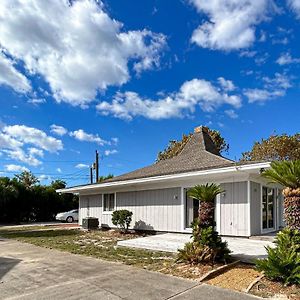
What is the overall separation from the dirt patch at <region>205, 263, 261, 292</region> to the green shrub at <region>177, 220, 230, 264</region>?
50cm

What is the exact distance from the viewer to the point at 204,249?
766cm

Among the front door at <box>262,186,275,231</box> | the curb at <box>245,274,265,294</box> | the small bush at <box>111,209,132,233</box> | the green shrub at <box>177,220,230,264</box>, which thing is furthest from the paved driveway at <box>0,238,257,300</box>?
the front door at <box>262,186,275,231</box>

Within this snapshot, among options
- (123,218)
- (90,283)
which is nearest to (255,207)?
(123,218)

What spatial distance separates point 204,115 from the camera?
26031mm

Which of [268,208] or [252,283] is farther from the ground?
[268,208]

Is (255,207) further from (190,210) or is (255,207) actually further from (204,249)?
(204,249)

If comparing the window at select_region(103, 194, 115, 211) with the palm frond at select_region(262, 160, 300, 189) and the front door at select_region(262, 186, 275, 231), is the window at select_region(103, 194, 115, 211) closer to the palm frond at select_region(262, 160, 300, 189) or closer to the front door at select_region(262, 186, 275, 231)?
the front door at select_region(262, 186, 275, 231)

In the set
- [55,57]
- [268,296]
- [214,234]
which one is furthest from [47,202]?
[268,296]

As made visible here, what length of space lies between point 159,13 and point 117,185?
865 cm

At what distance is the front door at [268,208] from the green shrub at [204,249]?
225 inches

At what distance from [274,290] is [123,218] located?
1062cm

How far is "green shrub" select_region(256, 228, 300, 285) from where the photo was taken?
580 centimetres

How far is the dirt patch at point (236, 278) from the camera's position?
6.01m

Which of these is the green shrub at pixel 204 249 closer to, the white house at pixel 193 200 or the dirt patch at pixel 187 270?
the dirt patch at pixel 187 270
